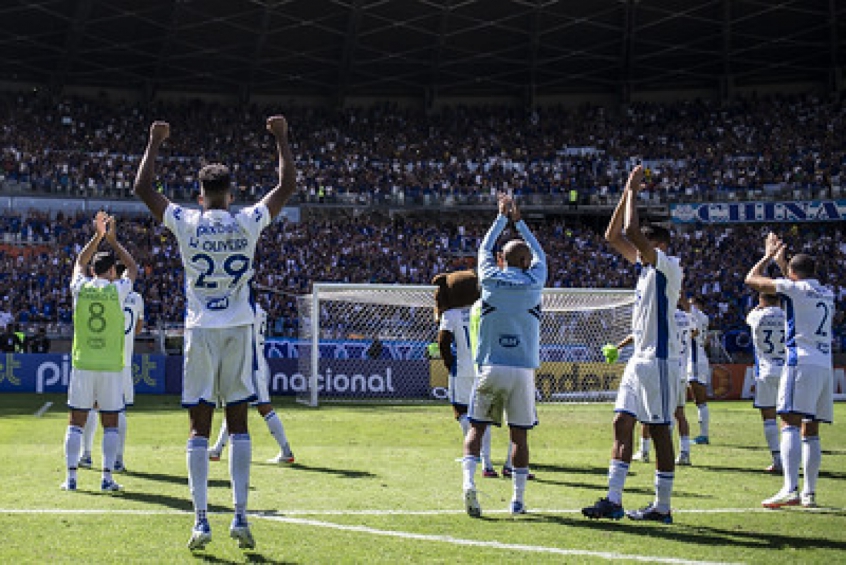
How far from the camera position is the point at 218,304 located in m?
7.08

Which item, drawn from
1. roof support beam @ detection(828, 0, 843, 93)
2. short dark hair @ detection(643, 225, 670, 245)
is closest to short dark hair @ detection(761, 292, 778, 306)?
short dark hair @ detection(643, 225, 670, 245)

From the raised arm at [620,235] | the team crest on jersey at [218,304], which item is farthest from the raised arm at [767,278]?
the team crest on jersey at [218,304]

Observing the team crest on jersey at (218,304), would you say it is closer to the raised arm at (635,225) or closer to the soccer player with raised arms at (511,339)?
Result: the soccer player with raised arms at (511,339)

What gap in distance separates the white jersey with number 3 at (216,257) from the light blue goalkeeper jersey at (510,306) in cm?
244

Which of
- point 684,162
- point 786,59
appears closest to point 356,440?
point 684,162

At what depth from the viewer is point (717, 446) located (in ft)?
52.3

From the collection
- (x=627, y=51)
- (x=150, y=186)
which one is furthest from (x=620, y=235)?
(x=627, y=51)

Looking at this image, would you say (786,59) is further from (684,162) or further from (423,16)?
(423,16)

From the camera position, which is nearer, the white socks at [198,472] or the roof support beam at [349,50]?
the white socks at [198,472]

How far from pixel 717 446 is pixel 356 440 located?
5833mm

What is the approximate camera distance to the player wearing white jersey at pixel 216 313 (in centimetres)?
704

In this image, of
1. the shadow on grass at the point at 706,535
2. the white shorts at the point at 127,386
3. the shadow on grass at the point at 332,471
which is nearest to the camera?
the shadow on grass at the point at 706,535

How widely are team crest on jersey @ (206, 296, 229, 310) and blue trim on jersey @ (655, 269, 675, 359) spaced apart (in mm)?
3627

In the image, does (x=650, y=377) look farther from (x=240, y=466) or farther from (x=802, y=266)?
(x=240, y=466)
